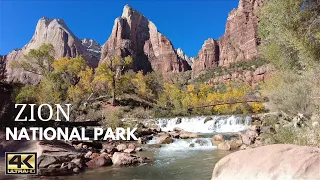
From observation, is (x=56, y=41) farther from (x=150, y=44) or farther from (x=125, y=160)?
(x=125, y=160)

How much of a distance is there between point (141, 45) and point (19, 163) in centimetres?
15651

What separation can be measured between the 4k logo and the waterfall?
2194 centimetres

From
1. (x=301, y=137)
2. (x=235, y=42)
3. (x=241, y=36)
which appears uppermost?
(x=241, y=36)

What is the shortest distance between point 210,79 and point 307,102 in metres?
91.7

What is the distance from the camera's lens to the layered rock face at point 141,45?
14862cm

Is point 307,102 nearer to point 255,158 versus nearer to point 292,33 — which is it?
point 292,33

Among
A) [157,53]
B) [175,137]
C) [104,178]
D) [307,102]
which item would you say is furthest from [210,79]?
[104,178]

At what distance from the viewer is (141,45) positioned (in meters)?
Result: 165

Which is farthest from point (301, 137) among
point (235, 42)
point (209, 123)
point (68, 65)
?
point (235, 42)

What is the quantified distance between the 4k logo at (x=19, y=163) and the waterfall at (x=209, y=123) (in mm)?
21944

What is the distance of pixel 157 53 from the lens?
164 m

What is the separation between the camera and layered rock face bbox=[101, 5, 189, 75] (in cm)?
14862

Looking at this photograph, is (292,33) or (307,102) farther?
(307,102)

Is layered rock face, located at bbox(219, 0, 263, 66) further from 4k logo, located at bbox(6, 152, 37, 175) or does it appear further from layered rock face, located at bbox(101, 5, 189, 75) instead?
4k logo, located at bbox(6, 152, 37, 175)
